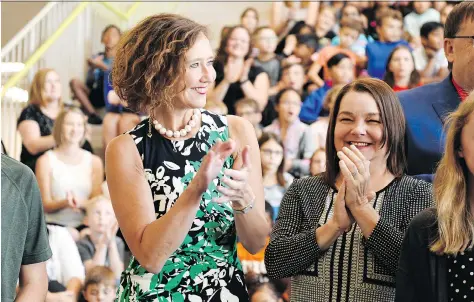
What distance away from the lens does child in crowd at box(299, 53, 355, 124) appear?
259 inches

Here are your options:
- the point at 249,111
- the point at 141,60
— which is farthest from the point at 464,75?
the point at 249,111

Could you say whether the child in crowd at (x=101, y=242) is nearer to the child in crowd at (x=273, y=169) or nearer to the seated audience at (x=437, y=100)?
the child in crowd at (x=273, y=169)

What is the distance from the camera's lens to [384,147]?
246 centimetres

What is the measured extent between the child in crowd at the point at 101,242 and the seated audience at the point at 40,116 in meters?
0.65

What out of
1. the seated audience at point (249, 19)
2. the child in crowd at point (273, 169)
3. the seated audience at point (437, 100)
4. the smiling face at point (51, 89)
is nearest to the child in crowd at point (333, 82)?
the child in crowd at point (273, 169)

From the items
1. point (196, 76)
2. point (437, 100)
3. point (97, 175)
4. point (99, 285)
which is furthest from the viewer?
point (97, 175)

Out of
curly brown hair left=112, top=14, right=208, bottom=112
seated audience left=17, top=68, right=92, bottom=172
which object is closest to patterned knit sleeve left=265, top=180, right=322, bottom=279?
curly brown hair left=112, top=14, right=208, bottom=112

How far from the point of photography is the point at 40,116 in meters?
6.56

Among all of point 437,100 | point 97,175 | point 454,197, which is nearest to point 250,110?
point 97,175

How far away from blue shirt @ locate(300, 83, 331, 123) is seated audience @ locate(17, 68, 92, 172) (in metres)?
1.63

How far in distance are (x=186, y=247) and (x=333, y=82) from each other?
457 cm

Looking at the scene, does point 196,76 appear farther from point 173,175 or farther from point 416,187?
point 416,187

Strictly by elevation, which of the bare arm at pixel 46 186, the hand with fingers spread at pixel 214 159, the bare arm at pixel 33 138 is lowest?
the bare arm at pixel 46 186

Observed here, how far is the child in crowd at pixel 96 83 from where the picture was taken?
7059 mm
